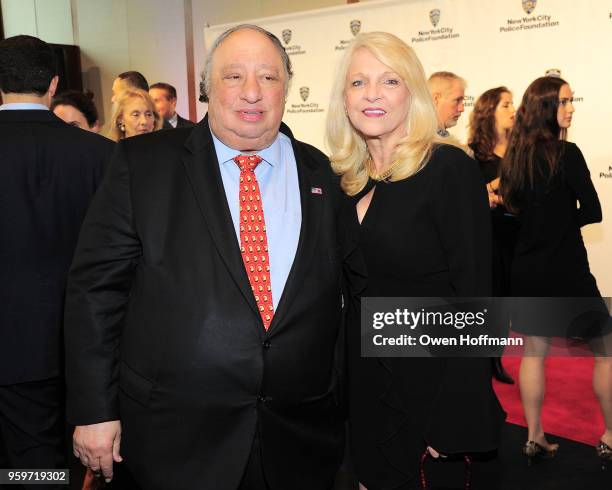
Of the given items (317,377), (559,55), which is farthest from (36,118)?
(559,55)

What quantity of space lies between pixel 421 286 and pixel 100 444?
3.37ft

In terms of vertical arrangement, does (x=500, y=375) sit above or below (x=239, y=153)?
below

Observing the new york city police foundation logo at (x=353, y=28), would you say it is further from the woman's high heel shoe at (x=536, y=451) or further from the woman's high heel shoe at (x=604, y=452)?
the woman's high heel shoe at (x=604, y=452)

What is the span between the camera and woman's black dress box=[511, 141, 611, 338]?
11.6ft

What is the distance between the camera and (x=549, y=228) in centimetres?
359

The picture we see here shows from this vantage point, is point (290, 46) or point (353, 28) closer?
point (353, 28)

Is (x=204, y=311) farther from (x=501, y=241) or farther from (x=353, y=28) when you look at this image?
(x=353, y=28)

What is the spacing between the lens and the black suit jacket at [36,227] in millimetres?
2787

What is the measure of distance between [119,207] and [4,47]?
1.53m

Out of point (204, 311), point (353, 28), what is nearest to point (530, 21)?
point (353, 28)

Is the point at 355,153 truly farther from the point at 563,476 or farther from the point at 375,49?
the point at 563,476

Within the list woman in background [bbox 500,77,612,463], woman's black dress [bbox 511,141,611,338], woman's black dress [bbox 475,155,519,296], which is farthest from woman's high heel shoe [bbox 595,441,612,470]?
woman's black dress [bbox 475,155,519,296]

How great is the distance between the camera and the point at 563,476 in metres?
3.35

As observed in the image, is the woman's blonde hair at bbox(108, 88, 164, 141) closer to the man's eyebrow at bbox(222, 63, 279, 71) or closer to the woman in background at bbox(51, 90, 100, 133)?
the woman in background at bbox(51, 90, 100, 133)
